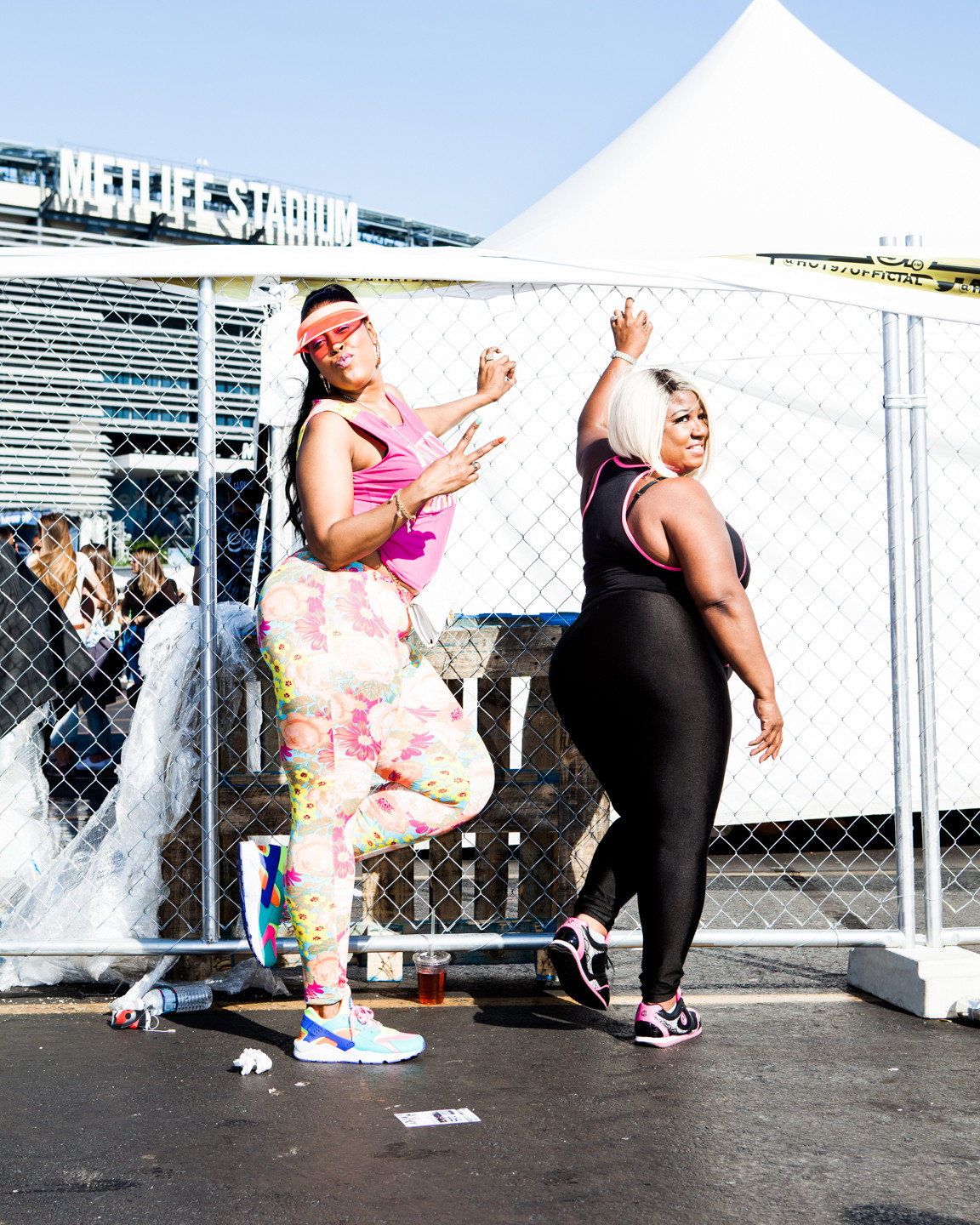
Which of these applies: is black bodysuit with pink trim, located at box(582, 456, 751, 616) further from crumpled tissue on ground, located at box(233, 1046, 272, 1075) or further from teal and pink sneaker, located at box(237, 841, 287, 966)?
crumpled tissue on ground, located at box(233, 1046, 272, 1075)

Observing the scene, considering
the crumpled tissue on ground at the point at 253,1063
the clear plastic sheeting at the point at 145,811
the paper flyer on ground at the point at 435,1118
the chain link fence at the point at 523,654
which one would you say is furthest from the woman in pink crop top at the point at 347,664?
the clear plastic sheeting at the point at 145,811

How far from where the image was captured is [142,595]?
853cm

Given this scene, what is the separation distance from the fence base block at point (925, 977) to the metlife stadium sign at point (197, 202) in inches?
1718

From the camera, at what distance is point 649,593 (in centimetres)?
306

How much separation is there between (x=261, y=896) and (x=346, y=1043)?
44 cm

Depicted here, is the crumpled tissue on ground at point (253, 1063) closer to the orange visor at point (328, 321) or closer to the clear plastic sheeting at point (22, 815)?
the clear plastic sheeting at point (22, 815)

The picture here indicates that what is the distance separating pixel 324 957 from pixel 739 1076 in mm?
1066

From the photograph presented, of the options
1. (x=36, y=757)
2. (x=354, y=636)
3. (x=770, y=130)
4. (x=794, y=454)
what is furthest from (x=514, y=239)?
(x=354, y=636)

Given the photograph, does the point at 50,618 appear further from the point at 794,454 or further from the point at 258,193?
the point at 258,193

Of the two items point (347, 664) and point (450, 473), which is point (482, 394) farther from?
point (347, 664)

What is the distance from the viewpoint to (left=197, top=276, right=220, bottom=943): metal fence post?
357 centimetres

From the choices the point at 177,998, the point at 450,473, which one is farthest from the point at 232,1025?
the point at 450,473

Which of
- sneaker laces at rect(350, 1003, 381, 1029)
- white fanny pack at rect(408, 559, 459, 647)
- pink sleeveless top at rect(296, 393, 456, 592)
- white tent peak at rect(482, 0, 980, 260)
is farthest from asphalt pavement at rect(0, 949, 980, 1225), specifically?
white tent peak at rect(482, 0, 980, 260)

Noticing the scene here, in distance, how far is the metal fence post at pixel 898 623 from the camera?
358 centimetres
